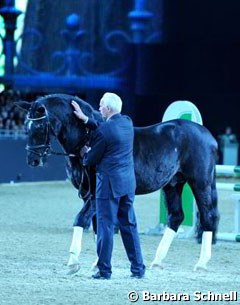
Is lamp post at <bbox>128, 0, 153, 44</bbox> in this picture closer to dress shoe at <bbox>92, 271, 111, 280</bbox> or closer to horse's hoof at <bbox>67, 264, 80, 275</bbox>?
horse's hoof at <bbox>67, 264, 80, 275</bbox>

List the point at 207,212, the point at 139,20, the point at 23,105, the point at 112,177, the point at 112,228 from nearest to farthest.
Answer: the point at 112,177 → the point at 112,228 → the point at 23,105 → the point at 207,212 → the point at 139,20

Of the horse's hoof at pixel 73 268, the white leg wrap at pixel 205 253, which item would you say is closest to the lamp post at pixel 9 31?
the white leg wrap at pixel 205 253

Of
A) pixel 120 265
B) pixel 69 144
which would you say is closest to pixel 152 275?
pixel 120 265

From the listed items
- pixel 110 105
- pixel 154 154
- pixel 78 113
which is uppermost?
pixel 110 105

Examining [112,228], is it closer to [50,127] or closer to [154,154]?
[50,127]

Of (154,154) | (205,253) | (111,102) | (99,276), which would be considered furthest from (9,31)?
(99,276)

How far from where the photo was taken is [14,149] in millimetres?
22422

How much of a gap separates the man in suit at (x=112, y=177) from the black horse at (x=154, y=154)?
443 millimetres

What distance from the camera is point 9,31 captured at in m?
Answer: 23.1

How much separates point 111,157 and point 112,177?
0.17m

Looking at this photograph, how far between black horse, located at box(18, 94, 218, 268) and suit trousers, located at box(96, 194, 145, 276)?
0.43 meters

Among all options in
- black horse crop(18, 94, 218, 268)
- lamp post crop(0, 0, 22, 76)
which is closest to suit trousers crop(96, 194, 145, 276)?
black horse crop(18, 94, 218, 268)

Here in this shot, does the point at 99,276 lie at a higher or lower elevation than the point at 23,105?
lower

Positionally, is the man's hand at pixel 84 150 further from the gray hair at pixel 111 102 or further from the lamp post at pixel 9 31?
the lamp post at pixel 9 31
